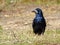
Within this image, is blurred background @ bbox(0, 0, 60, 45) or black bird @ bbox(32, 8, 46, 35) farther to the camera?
black bird @ bbox(32, 8, 46, 35)

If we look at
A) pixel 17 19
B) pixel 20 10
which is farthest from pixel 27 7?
pixel 17 19

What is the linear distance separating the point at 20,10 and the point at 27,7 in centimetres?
58

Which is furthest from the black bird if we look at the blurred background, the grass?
the grass

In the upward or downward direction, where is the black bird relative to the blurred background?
upward

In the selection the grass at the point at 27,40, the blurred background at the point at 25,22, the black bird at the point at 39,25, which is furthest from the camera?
the black bird at the point at 39,25

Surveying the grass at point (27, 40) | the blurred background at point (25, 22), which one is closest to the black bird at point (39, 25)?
the blurred background at point (25, 22)

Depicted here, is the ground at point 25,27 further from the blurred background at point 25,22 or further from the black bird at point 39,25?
the black bird at point 39,25

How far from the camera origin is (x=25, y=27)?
42.5 feet

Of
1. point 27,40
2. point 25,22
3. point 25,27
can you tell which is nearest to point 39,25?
point 27,40

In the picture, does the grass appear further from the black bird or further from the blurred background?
the black bird

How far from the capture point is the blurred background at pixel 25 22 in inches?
363

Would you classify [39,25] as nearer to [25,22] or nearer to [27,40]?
[27,40]

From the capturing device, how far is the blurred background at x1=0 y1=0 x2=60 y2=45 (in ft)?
30.2

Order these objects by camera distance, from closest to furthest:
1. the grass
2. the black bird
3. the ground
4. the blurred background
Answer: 1. the grass
2. the ground
3. the blurred background
4. the black bird
